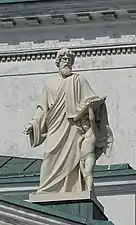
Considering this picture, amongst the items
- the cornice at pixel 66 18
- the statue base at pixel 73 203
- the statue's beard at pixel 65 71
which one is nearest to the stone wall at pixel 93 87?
the cornice at pixel 66 18

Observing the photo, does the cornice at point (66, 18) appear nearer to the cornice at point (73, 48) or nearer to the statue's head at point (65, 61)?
the cornice at point (73, 48)

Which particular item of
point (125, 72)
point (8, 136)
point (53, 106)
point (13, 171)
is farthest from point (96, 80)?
point (53, 106)

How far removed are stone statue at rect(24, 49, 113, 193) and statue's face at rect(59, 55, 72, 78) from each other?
190mm

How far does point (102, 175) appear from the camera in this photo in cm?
2744

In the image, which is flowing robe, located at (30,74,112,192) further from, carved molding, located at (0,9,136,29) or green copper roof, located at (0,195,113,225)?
carved molding, located at (0,9,136,29)

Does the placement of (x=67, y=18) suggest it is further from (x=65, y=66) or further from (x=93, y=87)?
(x=65, y=66)

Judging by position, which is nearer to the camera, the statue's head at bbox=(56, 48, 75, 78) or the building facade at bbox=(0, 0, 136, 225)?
the statue's head at bbox=(56, 48, 75, 78)

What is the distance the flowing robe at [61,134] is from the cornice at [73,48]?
15.4m

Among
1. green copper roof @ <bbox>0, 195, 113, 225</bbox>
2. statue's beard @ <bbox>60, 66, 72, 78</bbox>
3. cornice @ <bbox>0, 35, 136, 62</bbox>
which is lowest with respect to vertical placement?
green copper roof @ <bbox>0, 195, 113, 225</bbox>

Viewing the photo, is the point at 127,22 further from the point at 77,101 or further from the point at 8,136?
the point at 77,101

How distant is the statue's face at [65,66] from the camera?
1777cm

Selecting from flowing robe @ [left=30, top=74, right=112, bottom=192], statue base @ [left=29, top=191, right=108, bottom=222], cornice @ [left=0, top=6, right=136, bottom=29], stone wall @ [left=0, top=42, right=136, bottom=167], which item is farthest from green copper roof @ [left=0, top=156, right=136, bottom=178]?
statue base @ [left=29, top=191, right=108, bottom=222]

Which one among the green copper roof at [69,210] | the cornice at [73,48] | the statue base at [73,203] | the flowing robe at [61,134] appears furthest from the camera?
the cornice at [73,48]

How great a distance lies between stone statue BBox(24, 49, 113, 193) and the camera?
17328 millimetres
